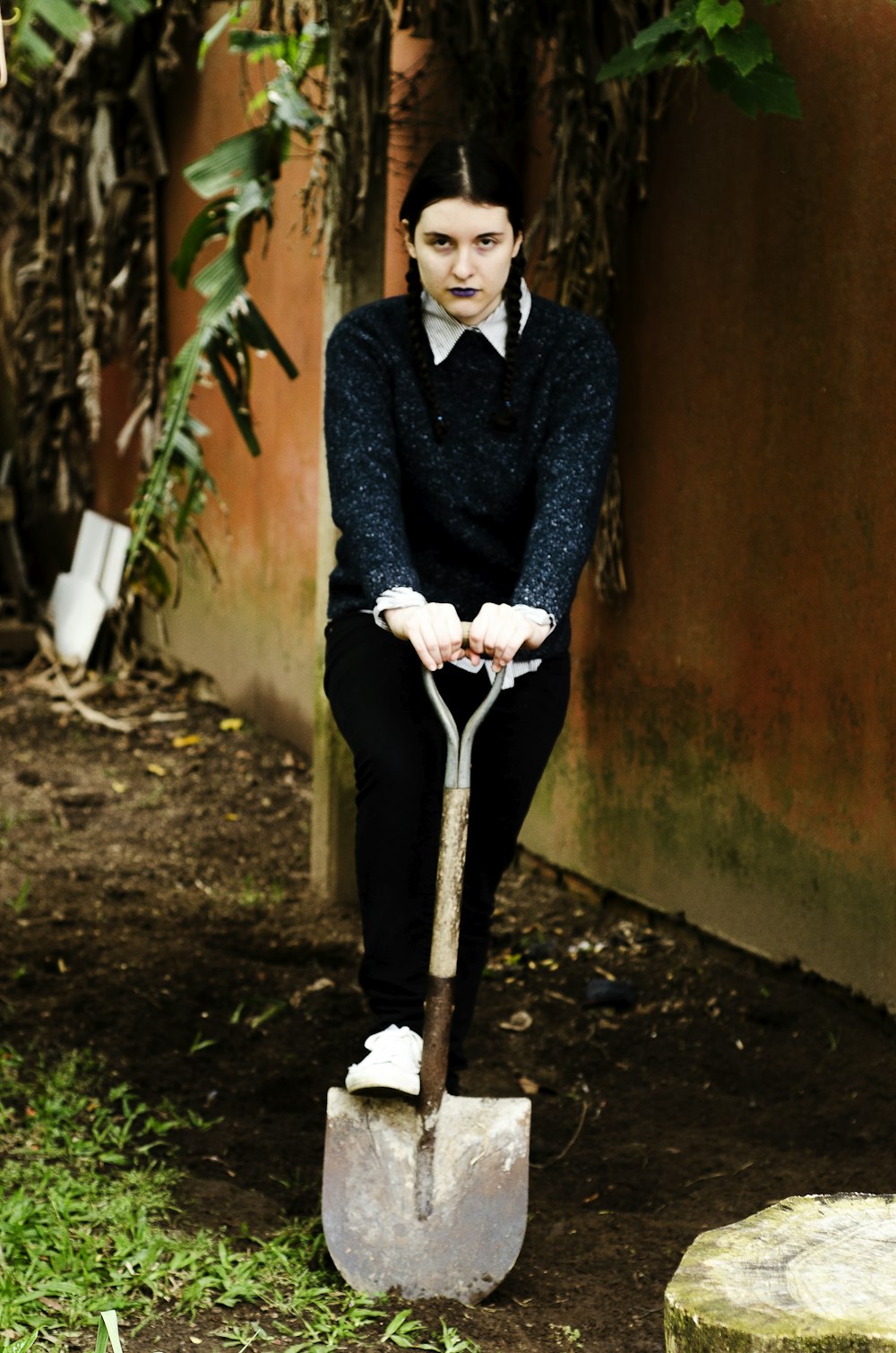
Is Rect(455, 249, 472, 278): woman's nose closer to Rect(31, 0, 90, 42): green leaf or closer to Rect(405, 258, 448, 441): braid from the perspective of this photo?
Rect(405, 258, 448, 441): braid

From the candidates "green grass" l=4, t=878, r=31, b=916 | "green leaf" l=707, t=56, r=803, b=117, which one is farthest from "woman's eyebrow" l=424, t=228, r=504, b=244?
"green grass" l=4, t=878, r=31, b=916

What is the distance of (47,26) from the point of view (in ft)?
22.5

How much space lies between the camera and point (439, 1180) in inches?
108

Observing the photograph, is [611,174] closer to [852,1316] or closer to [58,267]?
[852,1316]

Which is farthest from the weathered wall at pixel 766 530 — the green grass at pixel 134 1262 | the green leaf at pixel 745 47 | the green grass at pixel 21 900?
the green grass at pixel 21 900

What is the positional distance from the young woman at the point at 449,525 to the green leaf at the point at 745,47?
45cm

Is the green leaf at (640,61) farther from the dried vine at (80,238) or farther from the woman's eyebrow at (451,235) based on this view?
the dried vine at (80,238)

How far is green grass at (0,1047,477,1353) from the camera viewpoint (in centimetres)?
259

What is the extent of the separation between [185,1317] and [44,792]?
3.40 meters

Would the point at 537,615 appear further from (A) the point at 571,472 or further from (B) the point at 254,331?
(B) the point at 254,331

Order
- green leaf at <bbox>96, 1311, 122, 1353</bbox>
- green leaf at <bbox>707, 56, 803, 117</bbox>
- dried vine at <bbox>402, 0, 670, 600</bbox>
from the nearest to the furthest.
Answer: green leaf at <bbox>96, 1311, 122, 1353</bbox>, green leaf at <bbox>707, 56, 803, 117</bbox>, dried vine at <bbox>402, 0, 670, 600</bbox>

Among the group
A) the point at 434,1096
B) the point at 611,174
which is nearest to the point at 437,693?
the point at 434,1096

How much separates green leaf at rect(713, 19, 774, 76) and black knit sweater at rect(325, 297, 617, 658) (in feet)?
1.69

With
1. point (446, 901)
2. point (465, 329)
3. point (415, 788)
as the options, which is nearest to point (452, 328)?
point (465, 329)
